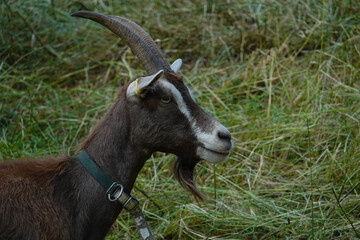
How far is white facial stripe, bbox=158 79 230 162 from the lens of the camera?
327cm

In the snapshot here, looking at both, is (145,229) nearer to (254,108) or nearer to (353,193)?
(353,193)

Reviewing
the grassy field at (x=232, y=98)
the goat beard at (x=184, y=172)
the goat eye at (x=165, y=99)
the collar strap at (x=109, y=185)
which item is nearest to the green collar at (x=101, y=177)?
the collar strap at (x=109, y=185)

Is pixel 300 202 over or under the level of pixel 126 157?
under

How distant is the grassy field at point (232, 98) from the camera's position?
4406mm

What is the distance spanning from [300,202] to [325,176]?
37cm

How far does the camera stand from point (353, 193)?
452 centimetres

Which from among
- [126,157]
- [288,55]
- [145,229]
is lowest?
Answer: [288,55]

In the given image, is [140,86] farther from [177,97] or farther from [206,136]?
[206,136]

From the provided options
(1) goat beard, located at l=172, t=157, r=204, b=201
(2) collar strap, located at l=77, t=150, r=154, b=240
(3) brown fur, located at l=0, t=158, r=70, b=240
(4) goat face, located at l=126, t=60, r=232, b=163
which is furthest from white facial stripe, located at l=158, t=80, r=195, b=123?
(3) brown fur, located at l=0, t=158, r=70, b=240

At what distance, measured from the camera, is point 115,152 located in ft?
11.3

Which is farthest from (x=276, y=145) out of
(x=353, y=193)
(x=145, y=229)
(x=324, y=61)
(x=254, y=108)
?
(x=145, y=229)

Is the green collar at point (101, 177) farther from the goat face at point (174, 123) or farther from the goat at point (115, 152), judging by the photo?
the goat face at point (174, 123)

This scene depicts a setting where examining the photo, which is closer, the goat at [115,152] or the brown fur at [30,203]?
the brown fur at [30,203]

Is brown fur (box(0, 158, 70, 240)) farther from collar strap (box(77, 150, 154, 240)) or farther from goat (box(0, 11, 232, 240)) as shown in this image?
collar strap (box(77, 150, 154, 240))
